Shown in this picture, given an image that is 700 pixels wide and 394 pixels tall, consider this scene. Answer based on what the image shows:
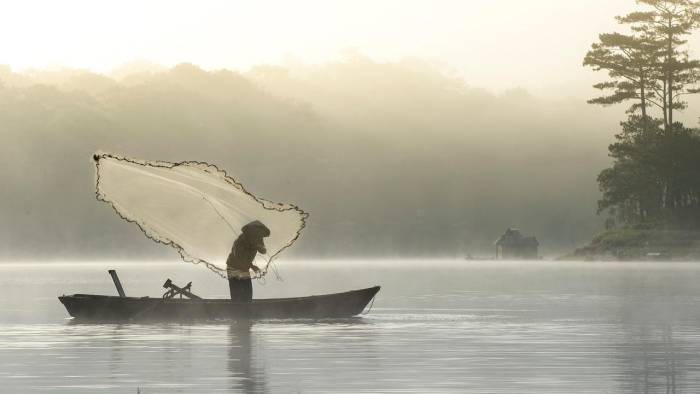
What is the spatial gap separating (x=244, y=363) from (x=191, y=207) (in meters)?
15.7

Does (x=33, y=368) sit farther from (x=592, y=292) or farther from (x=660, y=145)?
(x=660, y=145)

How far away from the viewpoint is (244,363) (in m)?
35.7

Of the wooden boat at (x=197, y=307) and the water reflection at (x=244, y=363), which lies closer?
the water reflection at (x=244, y=363)

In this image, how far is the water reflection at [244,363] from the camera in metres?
30.1

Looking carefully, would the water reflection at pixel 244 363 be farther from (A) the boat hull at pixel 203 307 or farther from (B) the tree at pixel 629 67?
(B) the tree at pixel 629 67

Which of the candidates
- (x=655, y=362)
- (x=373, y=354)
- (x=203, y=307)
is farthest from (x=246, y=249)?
(x=655, y=362)

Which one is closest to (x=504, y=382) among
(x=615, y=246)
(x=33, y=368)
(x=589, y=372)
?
(x=589, y=372)

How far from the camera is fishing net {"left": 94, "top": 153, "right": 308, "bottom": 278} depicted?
157ft

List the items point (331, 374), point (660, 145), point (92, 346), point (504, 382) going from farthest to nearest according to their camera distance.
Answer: point (660, 145), point (92, 346), point (331, 374), point (504, 382)

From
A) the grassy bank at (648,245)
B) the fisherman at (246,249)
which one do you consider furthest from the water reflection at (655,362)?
the grassy bank at (648,245)

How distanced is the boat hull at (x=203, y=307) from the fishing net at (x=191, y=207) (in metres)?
1.68

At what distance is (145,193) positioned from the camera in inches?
1916

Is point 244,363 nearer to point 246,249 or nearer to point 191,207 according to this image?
point 191,207

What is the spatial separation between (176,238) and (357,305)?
9.08 metres
